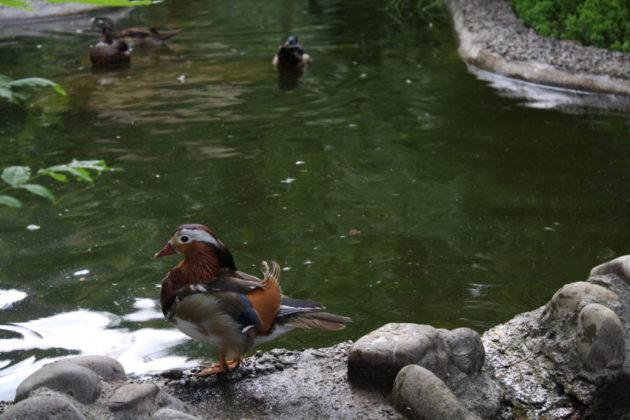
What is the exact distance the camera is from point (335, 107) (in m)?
10.4

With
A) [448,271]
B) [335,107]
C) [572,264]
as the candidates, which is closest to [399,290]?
[448,271]

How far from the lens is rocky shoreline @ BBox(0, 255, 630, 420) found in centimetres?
369

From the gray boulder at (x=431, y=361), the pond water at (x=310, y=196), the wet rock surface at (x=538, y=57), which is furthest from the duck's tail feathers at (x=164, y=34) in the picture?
the gray boulder at (x=431, y=361)

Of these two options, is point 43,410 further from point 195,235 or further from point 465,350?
point 465,350

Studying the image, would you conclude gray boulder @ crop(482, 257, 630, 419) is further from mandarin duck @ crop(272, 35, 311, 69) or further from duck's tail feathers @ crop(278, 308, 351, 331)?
mandarin duck @ crop(272, 35, 311, 69)

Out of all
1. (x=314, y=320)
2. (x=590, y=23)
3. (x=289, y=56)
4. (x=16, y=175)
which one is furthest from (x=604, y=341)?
(x=590, y=23)

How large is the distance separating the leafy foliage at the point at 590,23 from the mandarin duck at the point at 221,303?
→ 919 centimetres

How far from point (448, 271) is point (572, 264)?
871 mm

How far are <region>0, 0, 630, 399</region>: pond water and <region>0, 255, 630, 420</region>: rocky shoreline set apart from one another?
82 cm

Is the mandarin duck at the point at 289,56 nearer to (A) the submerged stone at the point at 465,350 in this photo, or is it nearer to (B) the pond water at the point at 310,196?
(B) the pond water at the point at 310,196

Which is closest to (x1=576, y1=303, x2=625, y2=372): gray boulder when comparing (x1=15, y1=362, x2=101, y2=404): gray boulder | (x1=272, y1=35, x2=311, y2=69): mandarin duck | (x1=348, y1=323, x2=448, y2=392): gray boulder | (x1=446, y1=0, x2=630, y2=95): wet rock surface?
(x1=348, y1=323, x2=448, y2=392): gray boulder

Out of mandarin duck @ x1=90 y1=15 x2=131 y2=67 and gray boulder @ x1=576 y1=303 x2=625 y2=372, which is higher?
gray boulder @ x1=576 y1=303 x2=625 y2=372

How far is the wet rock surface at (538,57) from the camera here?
36.0 feet

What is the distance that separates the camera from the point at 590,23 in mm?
12352
